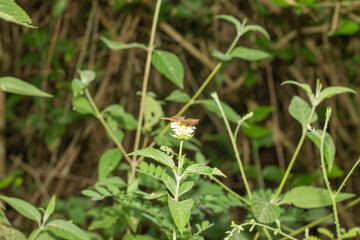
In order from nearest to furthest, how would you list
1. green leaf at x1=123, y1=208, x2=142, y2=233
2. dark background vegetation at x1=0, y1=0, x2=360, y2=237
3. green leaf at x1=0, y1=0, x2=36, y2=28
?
green leaf at x1=0, y1=0, x2=36, y2=28 < green leaf at x1=123, y1=208, x2=142, y2=233 < dark background vegetation at x1=0, y1=0, x2=360, y2=237

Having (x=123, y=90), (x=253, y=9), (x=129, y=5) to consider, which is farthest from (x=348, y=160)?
(x=129, y=5)

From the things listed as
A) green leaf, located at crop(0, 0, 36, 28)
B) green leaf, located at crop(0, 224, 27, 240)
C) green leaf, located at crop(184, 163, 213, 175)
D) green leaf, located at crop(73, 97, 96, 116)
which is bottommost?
green leaf, located at crop(0, 224, 27, 240)

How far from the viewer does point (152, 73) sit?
8.49 ft

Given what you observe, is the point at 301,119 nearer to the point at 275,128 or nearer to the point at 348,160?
the point at 275,128

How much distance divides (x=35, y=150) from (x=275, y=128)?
1575mm

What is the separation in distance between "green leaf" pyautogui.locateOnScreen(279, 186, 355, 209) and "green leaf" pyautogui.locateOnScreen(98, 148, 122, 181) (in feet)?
1.45

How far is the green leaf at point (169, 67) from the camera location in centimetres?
111

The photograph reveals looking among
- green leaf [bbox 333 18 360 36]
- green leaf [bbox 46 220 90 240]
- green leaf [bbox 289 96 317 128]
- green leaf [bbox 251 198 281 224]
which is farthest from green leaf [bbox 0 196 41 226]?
green leaf [bbox 333 18 360 36]

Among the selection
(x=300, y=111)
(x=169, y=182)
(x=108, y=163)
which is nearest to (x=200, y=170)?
(x=169, y=182)

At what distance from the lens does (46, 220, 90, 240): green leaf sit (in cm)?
77

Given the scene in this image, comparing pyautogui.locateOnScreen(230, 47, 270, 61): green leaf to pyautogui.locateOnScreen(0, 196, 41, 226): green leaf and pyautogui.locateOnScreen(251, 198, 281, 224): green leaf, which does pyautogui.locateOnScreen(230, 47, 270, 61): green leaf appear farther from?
pyautogui.locateOnScreen(0, 196, 41, 226): green leaf

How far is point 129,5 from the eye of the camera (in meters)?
2.21

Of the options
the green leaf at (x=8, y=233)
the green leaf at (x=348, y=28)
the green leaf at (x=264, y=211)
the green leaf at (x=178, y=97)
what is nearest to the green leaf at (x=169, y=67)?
the green leaf at (x=178, y=97)

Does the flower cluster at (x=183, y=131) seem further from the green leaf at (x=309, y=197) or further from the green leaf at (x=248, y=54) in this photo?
the green leaf at (x=248, y=54)
